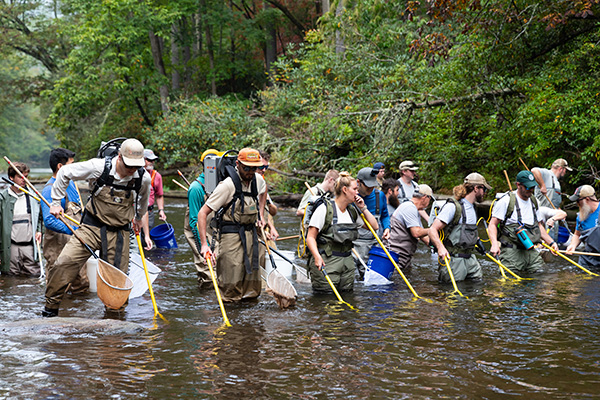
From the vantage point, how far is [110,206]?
6516 mm

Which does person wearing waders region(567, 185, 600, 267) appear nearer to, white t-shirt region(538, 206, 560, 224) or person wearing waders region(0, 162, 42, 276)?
white t-shirt region(538, 206, 560, 224)

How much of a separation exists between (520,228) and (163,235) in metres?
6.64

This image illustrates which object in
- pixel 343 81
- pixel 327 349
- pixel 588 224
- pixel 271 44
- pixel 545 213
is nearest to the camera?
pixel 327 349

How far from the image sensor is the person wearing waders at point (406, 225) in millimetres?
8758

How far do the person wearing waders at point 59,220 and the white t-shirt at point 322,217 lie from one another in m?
2.99

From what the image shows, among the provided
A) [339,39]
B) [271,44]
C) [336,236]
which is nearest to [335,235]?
[336,236]

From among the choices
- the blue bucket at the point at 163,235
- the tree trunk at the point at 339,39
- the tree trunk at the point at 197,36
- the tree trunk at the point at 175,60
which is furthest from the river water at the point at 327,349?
the tree trunk at the point at 197,36

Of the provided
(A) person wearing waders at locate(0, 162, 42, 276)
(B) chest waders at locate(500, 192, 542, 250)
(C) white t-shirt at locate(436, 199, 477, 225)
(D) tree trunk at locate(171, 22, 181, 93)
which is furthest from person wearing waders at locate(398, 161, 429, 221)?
(D) tree trunk at locate(171, 22, 181, 93)

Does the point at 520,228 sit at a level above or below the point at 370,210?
below

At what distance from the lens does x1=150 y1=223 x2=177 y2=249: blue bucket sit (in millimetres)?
12130

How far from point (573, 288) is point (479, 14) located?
783 cm

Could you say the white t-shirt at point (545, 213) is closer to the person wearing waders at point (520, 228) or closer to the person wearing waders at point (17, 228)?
the person wearing waders at point (520, 228)

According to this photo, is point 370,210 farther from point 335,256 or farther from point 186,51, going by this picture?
point 186,51

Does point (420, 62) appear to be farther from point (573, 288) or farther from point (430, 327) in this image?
point (430, 327)
